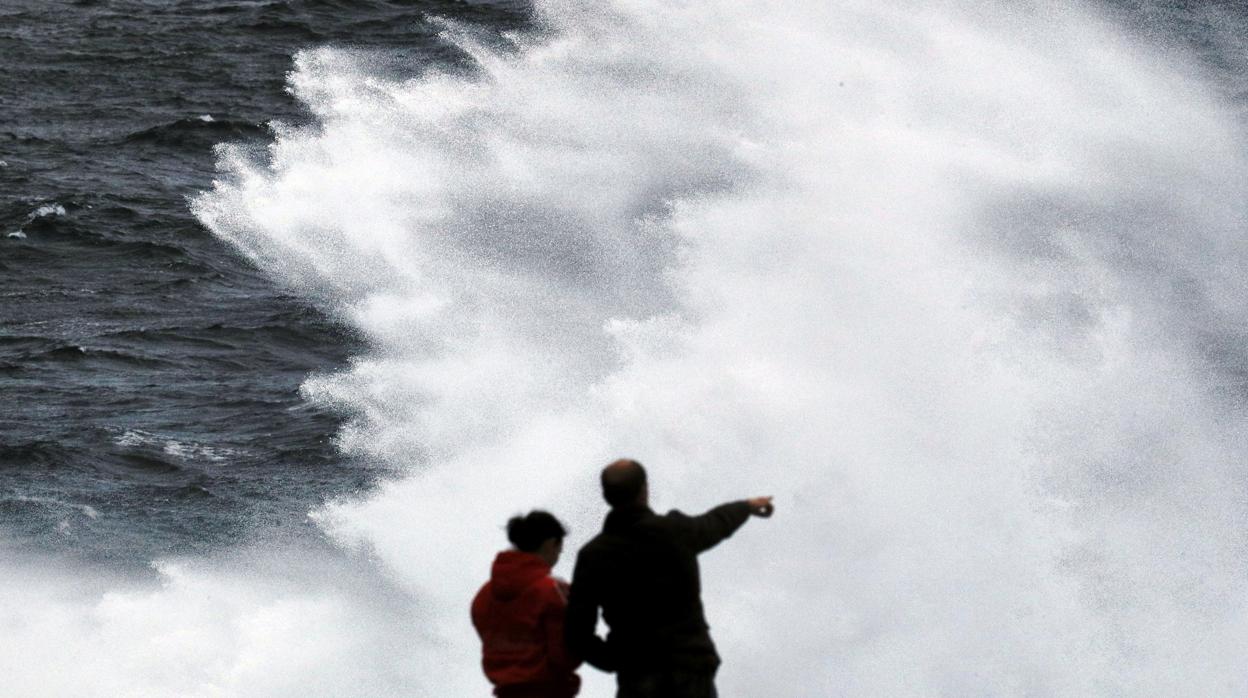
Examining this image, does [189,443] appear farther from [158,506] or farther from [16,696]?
[16,696]

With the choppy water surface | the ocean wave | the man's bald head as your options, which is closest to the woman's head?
the man's bald head

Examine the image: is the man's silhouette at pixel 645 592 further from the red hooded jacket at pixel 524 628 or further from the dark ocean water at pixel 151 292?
the dark ocean water at pixel 151 292

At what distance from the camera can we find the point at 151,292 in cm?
2425

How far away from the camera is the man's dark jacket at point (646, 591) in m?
5.98

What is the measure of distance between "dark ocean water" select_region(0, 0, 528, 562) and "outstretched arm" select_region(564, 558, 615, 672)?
9.75 meters

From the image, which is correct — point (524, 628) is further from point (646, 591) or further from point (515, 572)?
point (646, 591)

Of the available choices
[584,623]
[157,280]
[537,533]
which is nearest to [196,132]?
[157,280]

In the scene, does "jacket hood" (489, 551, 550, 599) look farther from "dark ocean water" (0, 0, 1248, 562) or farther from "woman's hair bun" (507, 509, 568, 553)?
"dark ocean water" (0, 0, 1248, 562)

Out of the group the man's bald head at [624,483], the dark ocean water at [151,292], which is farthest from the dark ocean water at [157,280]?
the man's bald head at [624,483]

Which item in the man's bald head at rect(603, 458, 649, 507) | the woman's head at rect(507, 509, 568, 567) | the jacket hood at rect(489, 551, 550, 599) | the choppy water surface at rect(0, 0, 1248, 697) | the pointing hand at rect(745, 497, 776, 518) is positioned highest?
the choppy water surface at rect(0, 0, 1248, 697)

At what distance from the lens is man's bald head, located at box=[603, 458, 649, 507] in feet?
19.3

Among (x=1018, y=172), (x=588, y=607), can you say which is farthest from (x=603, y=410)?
(x=588, y=607)

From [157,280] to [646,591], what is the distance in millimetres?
19979

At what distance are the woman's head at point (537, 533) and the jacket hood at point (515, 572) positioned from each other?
3 cm
